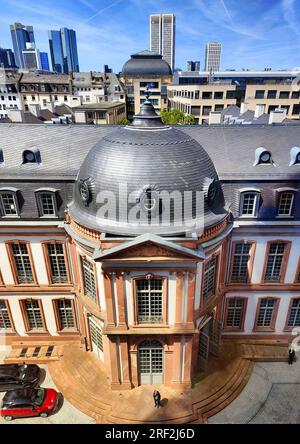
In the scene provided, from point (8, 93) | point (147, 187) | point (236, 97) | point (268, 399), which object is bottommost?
point (268, 399)

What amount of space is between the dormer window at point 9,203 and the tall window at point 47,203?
179cm

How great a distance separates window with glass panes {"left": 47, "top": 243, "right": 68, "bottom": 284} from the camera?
23719mm

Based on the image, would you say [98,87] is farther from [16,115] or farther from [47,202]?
[47,202]

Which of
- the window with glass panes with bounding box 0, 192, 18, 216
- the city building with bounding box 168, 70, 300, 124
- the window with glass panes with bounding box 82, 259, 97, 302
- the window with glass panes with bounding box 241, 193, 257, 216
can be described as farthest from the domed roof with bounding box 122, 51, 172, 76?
the window with glass panes with bounding box 82, 259, 97, 302

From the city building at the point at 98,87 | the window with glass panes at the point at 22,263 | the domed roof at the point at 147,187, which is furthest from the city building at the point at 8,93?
the domed roof at the point at 147,187

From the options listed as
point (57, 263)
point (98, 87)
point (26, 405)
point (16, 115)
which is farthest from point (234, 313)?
point (98, 87)

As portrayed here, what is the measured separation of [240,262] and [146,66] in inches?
4885

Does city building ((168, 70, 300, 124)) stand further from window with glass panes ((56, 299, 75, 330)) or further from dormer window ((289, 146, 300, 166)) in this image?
window with glass panes ((56, 299, 75, 330))

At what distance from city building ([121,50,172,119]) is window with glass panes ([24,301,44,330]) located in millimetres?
99682

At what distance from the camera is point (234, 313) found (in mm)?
26484

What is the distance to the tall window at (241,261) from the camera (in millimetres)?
23705
